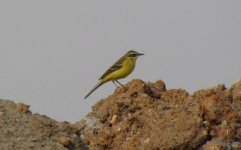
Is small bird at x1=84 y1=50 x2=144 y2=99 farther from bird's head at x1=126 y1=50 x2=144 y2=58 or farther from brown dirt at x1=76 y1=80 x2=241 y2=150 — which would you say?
brown dirt at x1=76 y1=80 x2=241 y2=150

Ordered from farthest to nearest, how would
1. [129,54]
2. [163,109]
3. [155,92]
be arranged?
[129,54]
[155,92]
[163,109]

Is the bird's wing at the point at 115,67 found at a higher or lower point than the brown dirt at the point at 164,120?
higher

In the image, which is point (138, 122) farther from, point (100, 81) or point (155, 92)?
point (100, 81)

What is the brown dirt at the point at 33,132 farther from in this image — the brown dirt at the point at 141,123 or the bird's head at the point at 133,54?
the bird's head at the point at 133,54

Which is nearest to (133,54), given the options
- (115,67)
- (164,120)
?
(115,67)

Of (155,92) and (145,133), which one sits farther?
(155,92)

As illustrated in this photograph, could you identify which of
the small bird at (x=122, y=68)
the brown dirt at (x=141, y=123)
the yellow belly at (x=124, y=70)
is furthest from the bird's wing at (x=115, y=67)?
the brown dirt at (x=141, y=123)

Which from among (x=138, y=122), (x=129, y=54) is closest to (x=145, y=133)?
(x=138, y=122)

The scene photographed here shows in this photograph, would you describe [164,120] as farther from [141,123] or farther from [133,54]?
[133,54]
